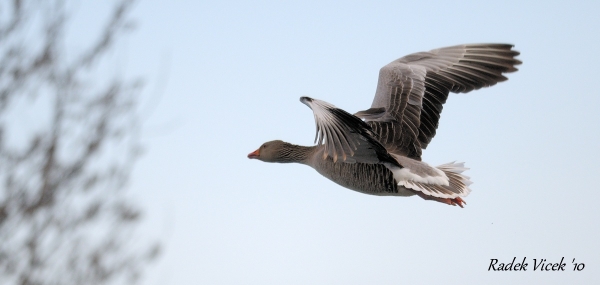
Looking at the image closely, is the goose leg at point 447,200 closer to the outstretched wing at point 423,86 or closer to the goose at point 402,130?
the goose at point 402,130

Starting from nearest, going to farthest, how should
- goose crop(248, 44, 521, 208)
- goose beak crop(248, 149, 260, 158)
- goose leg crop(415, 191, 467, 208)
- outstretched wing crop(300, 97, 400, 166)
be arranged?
outstretched wing crop(300, 97, 400, 166), goose crop(248, 44, 521, 208), goose leg crop(415, 191, 467, 208), goose beak crop(248, 149, 260, 158)

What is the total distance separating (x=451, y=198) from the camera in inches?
249

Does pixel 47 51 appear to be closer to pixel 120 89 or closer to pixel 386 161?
pixel 120 89

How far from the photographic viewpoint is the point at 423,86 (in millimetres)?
7289

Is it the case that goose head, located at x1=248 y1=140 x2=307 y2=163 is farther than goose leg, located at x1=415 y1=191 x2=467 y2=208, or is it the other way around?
goose head, located at x1=248 y1=140 x2=307 y2=163

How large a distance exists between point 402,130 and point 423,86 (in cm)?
68

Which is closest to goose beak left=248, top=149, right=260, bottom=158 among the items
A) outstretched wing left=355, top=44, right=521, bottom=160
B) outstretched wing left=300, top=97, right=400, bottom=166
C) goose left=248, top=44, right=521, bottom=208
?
goose left=248, top=44, right=521, bottom=208

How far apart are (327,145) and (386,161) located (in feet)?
3.15

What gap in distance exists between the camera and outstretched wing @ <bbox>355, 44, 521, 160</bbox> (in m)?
6.88

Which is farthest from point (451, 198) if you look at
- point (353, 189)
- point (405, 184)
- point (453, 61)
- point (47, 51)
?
point (47, 51)

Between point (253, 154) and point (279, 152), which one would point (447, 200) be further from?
point (253, 154)

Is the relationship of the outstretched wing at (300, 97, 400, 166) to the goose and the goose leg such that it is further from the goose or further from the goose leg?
the goose leg

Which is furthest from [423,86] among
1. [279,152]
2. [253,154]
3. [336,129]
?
[336,129]

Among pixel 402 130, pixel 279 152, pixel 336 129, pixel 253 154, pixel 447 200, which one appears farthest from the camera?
pixel 253 154
